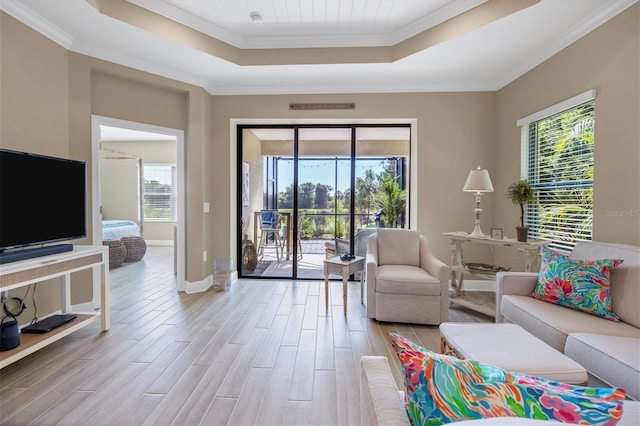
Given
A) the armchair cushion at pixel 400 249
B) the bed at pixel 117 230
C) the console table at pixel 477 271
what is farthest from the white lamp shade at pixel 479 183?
the bed at pixel 117 230

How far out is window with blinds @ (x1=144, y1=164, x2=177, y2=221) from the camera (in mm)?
7777

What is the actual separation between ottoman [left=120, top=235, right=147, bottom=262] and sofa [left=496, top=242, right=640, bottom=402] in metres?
6.07

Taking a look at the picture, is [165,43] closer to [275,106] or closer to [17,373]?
[275,106]

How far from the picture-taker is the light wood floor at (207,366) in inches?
68.5

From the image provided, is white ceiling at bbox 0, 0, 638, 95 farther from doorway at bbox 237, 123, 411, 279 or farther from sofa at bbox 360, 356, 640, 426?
sofa at bbox 360, 356, 640, 426

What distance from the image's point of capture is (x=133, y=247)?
18.9 feet

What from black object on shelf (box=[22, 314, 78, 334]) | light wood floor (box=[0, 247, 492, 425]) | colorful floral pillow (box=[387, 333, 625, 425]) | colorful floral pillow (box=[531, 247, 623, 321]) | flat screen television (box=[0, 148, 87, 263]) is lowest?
light wood floor (box=[0, 247, 492, 425])

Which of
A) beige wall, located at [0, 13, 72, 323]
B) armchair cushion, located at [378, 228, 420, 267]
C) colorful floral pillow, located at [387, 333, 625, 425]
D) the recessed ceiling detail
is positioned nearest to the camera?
colorful floral pillow, located at [387, 333, 625, 425]

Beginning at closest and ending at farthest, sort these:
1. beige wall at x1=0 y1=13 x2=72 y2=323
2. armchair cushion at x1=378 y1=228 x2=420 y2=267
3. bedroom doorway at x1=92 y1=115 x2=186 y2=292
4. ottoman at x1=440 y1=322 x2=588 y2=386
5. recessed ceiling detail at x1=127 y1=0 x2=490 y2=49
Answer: ottoman at x1=440 y1=322 x2=588 y2=386
beige wall at x1=0 y1=13 x2=72 y2=323
recessed ceiling detail at x1=127 y1=0 x2=490 y2=49
armchair cushion at x1=378 y1=228 x2=420 y2=267
bedroom doorway at x1=92 y1=115 x2=186 y2=292

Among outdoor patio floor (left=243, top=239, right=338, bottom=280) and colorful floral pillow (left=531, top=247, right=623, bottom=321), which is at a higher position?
colorful floral pillow (left=531, top=247, right=623, bottom=321)

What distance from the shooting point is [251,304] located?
11.5 ft

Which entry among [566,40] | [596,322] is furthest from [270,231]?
[566,40]

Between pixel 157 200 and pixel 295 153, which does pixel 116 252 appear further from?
pixel 295 153

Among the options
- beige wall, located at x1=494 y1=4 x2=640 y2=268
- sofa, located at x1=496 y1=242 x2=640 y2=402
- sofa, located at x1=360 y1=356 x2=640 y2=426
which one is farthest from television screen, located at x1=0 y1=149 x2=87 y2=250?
beige wall, located at x1=494 y1=4 x2=640 y2=268
